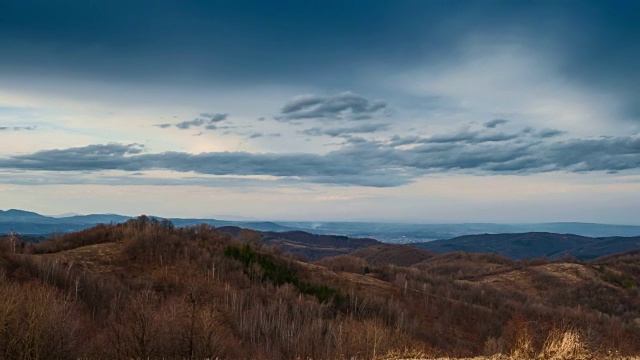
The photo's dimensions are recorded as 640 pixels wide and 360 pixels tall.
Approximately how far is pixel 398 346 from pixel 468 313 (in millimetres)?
21900

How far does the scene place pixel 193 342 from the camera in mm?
13766

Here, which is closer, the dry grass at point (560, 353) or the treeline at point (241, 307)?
the dry grass at point (560, 353)

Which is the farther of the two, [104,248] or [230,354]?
[104,248]

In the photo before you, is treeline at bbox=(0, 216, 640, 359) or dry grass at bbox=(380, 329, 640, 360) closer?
dry grass at bbox=(380, 329, 640, 360)

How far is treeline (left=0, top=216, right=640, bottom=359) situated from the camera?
512 inches

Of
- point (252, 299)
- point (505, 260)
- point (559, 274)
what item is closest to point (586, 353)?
point (252, 299)

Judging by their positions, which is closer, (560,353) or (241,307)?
(560,353)

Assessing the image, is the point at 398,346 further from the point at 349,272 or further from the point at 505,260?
the point at 505,260

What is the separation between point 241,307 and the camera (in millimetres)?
22906

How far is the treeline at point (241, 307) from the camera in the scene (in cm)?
1301

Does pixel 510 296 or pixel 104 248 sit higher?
pixel 104 248

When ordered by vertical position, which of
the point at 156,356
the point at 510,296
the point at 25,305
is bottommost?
the point at 510,296

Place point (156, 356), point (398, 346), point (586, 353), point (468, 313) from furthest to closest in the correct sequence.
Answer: point (468, 313) → point (398, 346) → point (156, 356) → point (586, 353)

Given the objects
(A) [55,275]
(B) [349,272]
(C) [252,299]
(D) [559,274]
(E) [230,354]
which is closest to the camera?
(E) [230,354]
